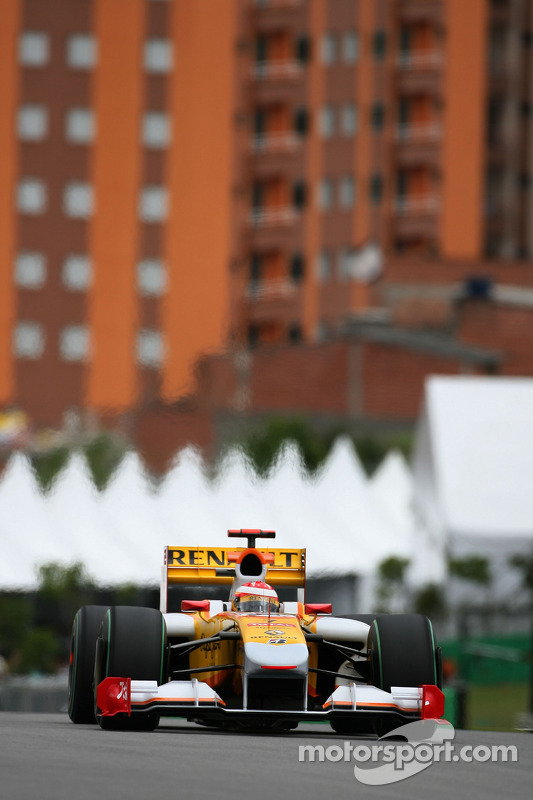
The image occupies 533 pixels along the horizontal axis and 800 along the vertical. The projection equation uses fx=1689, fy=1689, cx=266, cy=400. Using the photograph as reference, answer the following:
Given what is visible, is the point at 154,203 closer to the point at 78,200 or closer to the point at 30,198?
the point at 78,200

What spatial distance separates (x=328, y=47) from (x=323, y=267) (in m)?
10.9

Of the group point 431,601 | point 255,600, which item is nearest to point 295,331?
point 431,601

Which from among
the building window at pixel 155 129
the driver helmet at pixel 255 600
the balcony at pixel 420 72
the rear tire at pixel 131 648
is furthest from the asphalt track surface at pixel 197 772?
the balcony at pixel 420 72

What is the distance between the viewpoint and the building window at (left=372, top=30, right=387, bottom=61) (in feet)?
273

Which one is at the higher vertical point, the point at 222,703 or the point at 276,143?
the point at 222,703

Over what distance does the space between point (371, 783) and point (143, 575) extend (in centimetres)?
1881

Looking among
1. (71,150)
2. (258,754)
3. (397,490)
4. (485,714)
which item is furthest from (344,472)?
(71,150)

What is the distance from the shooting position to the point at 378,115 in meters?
83.8

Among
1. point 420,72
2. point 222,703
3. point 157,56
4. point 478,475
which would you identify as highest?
point 157,56

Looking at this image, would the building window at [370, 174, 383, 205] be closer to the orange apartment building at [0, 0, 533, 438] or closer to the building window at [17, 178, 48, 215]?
the orange apartment building at [0, 0, 533, 438]

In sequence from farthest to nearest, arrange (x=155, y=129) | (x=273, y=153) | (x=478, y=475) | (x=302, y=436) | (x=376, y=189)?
(x=376, y=189), (x=273, y=153), (x=155, y=129), (x=302, y=436), (x=478, y=475)

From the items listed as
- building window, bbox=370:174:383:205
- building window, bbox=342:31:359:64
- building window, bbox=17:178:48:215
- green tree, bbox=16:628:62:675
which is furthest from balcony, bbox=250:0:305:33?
green tree, bbox=16:628:62:675

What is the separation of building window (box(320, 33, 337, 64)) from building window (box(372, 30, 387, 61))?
1950mm

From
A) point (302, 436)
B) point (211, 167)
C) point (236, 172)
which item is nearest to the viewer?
point (302, 436)
